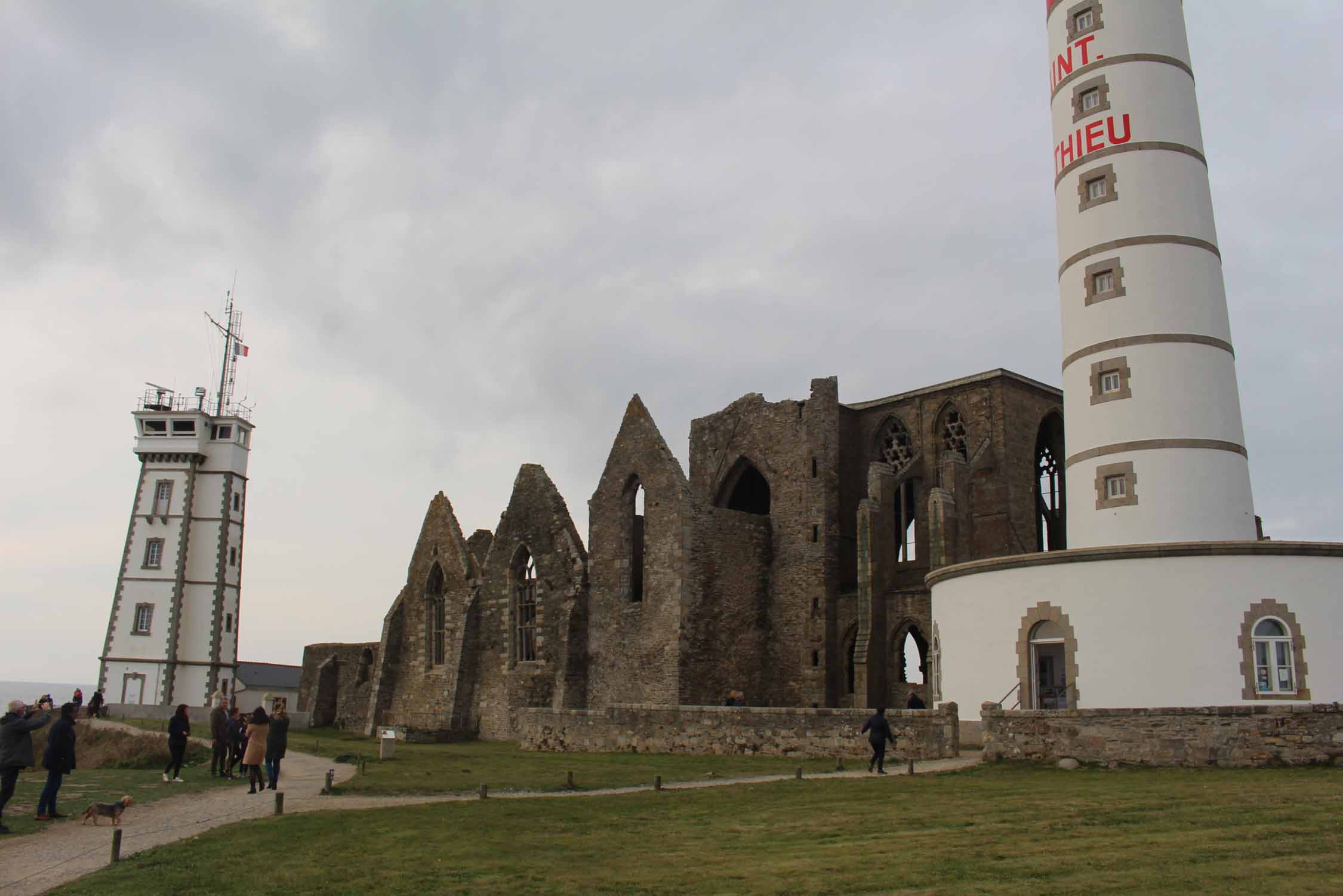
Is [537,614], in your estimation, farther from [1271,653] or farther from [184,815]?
[1271,653]

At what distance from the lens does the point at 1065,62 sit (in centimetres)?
2861

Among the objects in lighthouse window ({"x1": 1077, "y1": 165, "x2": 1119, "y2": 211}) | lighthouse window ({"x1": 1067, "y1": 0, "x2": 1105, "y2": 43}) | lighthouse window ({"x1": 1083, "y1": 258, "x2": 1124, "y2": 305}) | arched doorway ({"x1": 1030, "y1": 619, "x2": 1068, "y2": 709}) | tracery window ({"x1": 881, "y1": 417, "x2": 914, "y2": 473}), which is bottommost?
arched doorway ({"x1": 1030, "y1": 619, "x2": 1068, "y2": 709})

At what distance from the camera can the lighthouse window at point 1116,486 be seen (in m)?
25.2

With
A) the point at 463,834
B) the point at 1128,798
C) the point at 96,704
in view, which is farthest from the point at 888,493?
the point at 96,704

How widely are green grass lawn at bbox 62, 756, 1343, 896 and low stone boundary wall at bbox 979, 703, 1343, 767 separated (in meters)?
0.71

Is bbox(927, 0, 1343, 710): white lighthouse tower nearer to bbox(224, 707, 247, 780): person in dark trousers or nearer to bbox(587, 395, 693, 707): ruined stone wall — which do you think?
bbox(587, 395, 693, 707): ruined stone wall

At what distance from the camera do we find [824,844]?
1152 centimetres

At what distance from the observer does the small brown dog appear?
47.2 ft

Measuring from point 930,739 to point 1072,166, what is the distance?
48.2ft

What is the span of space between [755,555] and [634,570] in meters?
3.68

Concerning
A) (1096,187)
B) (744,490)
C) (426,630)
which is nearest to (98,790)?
(426,630)

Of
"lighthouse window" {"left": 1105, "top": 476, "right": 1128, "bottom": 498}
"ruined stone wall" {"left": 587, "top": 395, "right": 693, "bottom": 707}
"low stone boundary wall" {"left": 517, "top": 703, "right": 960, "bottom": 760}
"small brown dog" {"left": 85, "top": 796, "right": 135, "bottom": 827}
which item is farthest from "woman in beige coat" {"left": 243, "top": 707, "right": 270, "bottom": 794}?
"lighthouse window" {"left": 1105, "top": 476, "right": 1128, "bottom": 498}

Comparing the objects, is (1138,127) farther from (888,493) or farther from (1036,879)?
(1036,879)

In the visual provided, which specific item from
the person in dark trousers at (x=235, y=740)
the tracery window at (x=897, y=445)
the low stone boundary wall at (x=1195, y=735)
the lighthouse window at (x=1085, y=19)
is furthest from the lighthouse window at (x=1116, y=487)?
the person in dark trousers at (x=235, y=740)
